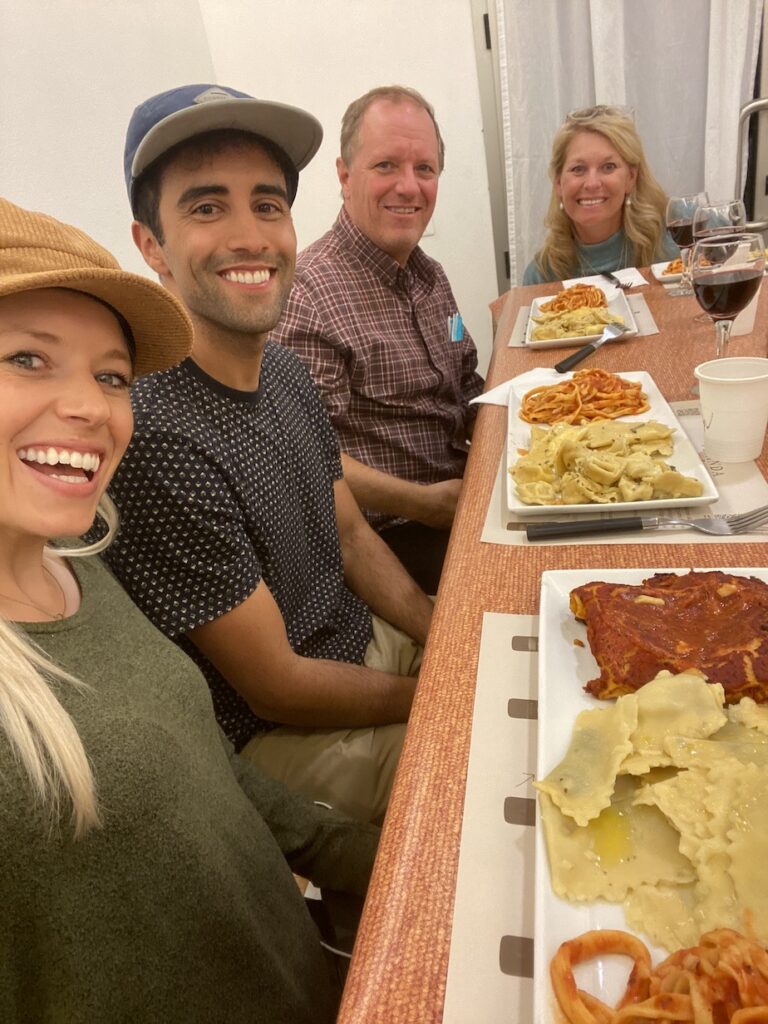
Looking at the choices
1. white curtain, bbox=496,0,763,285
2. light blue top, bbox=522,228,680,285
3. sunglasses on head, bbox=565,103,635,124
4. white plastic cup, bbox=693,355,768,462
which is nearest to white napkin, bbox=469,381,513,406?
white plastic cup, bbox=693,355,768,462

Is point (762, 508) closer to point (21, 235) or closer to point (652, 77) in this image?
point (21, 235)

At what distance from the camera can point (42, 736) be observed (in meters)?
0.60

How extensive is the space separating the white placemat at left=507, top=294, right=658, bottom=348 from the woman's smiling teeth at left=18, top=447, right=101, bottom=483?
1573mm

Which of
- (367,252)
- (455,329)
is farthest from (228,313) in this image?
(455,329)

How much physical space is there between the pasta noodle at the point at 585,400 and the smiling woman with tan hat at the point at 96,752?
→ 2.69 feet

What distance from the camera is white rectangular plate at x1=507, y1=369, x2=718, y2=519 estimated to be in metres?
1.05

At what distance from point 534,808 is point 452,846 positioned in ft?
0.27

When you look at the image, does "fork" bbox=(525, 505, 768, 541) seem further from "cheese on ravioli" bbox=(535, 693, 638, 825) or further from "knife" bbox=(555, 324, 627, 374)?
"knife" bbox=(555, 324, 627, 374)

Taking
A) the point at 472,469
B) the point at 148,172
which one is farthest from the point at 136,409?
the point at 472,469

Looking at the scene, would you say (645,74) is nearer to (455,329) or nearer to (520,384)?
(455,329)

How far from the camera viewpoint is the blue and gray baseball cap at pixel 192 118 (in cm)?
→ 111

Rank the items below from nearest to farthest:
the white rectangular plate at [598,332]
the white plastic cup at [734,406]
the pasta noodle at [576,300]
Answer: the white plastic cup at [734,406] → the white rectangular plate at [598,332] → the pasta noodle at [576,300]

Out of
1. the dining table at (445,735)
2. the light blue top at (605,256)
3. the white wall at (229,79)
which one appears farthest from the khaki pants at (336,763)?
the light blue top at (605,256)

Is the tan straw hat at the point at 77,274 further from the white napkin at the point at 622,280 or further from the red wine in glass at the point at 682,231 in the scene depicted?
the white napkin at the point at 622,280
